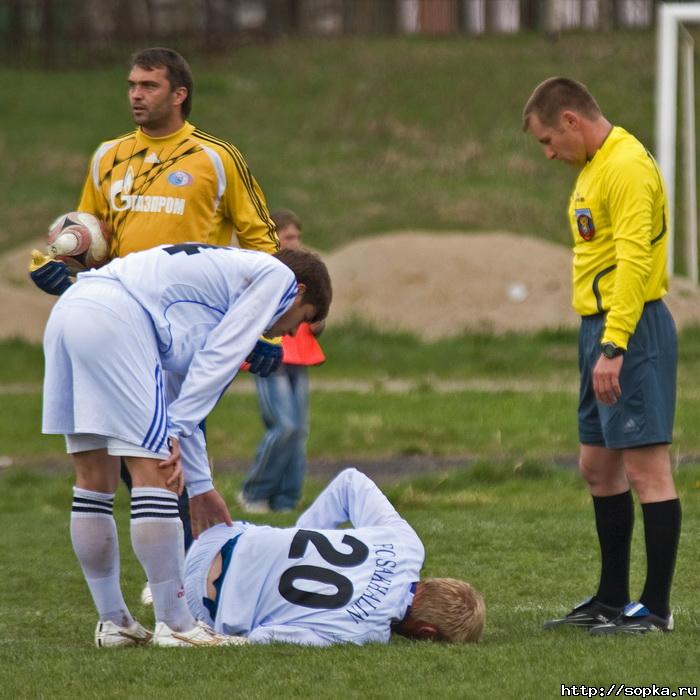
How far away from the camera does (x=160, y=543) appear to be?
17.6ft

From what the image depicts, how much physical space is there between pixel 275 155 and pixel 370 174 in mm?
2086

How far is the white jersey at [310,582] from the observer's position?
537cm

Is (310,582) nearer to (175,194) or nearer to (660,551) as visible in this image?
(660,551)

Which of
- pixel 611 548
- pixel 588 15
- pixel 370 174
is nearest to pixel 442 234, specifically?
pixel 370 174

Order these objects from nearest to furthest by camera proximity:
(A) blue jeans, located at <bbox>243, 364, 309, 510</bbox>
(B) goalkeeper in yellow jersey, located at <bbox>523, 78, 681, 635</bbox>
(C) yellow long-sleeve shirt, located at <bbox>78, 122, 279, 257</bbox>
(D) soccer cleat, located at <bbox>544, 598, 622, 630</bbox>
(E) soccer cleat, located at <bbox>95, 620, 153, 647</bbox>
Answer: (E) soccer cleat, located at <bbox>95, 620, 153, 647</bbox> < (B) goalkeeper in yellow jersey, located at <bbox>523, 78, 681, 635</bbox> < (D) soccer cleat, located at <bbox>544, 598, 622, 630</bbox> < (C) yellow long-sleeve shirt, located at <bbox>78, 122, 279, 257</bbox> < (A) blue jeans, located at <bbox>243, 364, 309, 510</bbox>

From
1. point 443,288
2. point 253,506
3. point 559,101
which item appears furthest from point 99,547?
point 443,288

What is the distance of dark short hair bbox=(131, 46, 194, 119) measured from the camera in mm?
6691

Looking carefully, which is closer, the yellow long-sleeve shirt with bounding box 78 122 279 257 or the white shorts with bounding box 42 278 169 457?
the white shorts with bounding box 42 278 169 457

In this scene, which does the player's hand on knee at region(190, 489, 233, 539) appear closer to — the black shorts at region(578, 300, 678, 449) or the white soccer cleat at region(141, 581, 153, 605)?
the white soccer cleat at region(141, 581, 153, 605)

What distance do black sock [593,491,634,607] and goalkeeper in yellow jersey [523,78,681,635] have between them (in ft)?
0.12

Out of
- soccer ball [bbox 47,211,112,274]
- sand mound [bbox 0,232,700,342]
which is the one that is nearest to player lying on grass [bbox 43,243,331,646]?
soccer ball [bbox 47,211,112,274]

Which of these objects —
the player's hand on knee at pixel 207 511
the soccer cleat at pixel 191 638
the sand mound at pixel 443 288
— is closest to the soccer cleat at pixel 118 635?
the soccer cleat at pixel 191 638

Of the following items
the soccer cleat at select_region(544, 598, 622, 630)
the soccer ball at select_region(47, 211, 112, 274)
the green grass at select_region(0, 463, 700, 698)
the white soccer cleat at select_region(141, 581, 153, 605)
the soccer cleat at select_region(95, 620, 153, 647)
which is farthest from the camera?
the white soccer cleat at select_region(141, 581, 153, 605)

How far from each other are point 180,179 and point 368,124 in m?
24.1
